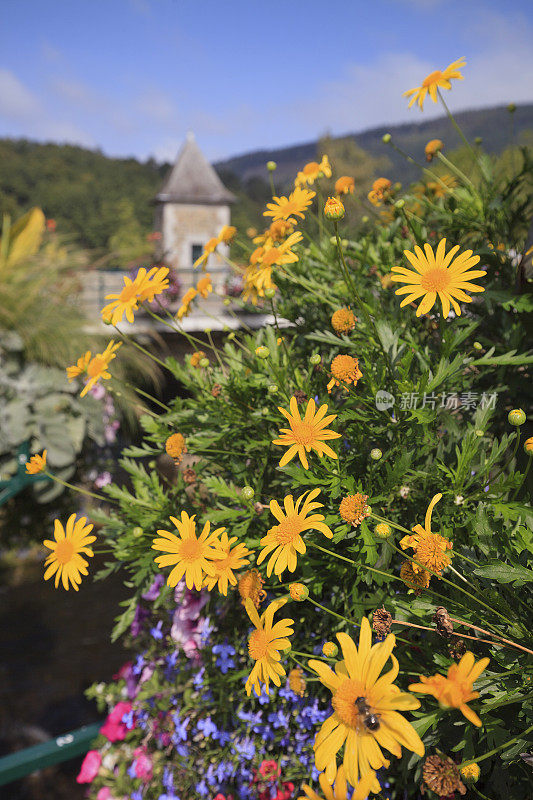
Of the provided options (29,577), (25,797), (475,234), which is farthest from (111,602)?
→ (475,234)

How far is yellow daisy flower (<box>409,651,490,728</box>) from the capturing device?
46 centimetres

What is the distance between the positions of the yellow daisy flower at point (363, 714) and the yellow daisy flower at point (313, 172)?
0.89 m

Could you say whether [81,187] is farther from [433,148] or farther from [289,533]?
[289,533]

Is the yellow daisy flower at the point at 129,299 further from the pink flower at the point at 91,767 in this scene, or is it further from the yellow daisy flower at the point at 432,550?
the pink flower at the point at 91,767

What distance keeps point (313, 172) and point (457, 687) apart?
1003mm

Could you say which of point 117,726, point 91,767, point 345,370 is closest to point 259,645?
point 345,370

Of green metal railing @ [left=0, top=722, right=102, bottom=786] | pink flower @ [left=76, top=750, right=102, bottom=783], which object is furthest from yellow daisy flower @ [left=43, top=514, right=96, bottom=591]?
green metal railing @ [left=0, top=722, right=102, bottom=786]

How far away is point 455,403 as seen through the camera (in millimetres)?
948

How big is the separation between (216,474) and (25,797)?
2574mm

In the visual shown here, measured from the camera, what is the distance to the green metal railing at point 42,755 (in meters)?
1.57

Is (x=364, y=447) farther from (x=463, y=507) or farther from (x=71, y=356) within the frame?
(x=71, y=356)

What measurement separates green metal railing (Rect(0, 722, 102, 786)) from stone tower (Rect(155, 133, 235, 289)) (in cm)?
1537

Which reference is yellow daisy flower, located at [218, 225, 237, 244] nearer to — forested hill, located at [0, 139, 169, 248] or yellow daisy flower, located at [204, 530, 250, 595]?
yellow daisy flower, located at [204, 530, 250, 595]

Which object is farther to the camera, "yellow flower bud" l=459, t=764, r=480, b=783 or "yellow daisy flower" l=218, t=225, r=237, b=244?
"yellow daisy flower" l=218, t=225, r=237, b=244
